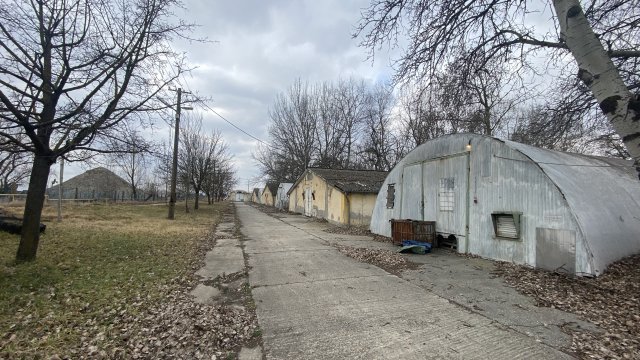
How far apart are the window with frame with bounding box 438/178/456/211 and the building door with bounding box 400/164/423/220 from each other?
1214 millimetres

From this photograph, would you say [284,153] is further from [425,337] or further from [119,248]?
[425,337]

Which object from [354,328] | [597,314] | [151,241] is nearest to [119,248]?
[151,241]

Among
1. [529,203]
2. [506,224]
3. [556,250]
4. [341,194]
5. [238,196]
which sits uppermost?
[238,196]

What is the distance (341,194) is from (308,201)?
8.97 m

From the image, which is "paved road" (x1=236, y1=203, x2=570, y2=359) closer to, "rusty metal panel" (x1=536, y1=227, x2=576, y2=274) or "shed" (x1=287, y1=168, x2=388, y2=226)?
"rusty metal panel" (x1=536, y1=227, x2=576, y2=274)

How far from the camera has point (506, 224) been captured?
9211 millimetres

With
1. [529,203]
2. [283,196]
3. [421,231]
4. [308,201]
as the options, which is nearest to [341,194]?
[308,201]

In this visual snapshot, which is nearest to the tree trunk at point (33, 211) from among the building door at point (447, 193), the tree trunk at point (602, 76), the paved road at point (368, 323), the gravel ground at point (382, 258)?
the paved road at point (368, 323)

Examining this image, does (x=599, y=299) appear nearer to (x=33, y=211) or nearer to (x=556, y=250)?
(x=556, y=250)

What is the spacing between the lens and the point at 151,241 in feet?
39.5

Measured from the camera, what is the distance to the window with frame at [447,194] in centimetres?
1126

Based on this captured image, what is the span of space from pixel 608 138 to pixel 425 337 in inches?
365

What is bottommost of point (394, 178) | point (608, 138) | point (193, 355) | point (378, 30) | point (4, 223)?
point (193, 355)

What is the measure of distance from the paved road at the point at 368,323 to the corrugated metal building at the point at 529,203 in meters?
3.69
